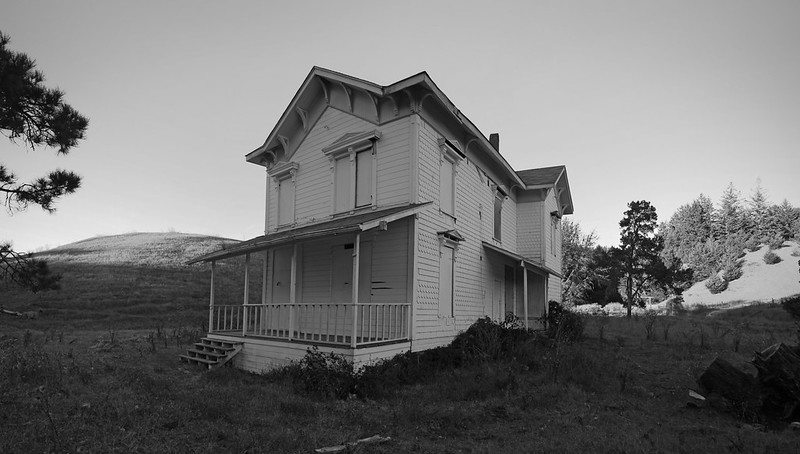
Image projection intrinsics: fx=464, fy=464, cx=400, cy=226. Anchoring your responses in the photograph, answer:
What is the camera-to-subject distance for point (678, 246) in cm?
5591

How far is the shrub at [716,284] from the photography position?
→ 44656mm

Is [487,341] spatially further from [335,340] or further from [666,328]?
[666,328]

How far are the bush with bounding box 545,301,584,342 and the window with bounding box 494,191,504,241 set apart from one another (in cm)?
391

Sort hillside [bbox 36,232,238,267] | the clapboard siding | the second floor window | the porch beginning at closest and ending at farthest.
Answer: the porch → the clapboard siding → the second floor window → hillside [bbox 36,232,238,267]

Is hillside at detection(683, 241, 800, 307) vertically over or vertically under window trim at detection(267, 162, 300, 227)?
under

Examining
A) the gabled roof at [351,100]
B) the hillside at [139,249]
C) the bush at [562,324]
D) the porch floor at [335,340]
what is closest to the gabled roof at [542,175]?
the gabled roof at [351,100]

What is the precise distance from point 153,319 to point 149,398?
20.5 meters

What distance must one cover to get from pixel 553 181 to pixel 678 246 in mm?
44970

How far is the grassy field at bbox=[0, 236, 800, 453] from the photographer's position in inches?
254

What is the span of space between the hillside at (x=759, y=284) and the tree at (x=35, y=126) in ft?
151

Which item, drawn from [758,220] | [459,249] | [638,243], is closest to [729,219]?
[758,220]

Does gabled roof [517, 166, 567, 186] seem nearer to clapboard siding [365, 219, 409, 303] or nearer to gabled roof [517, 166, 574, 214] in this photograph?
gabled roof [517, 166, 574, 214]

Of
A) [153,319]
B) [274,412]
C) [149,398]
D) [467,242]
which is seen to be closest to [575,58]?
[467,242]

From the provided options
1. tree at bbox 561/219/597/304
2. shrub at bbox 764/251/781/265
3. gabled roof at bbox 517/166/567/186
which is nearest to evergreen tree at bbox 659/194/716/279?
shrub at bbox 764/251/781/265
